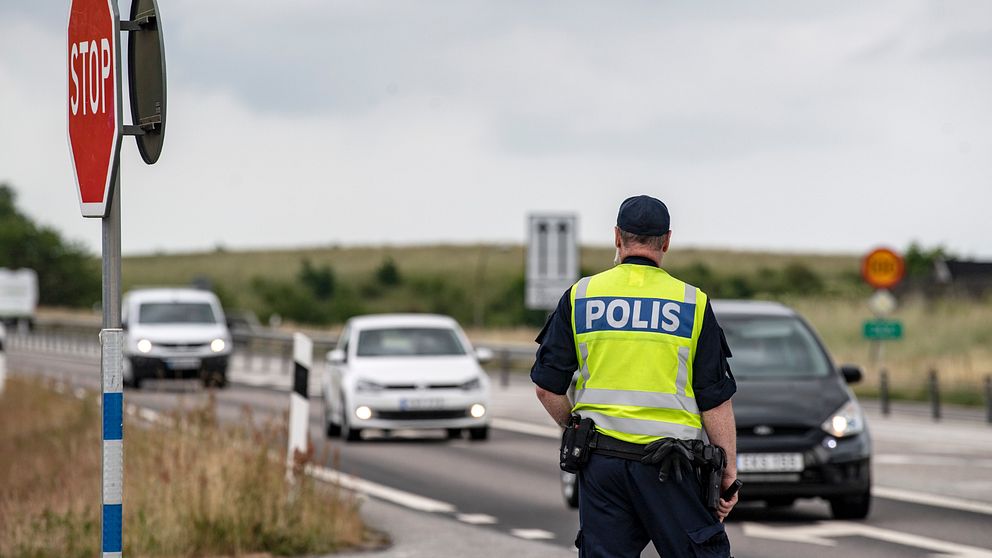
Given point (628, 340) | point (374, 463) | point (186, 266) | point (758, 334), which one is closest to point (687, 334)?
point (628, 340)

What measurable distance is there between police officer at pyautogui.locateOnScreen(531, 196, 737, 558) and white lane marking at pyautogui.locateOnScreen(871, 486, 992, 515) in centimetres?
797

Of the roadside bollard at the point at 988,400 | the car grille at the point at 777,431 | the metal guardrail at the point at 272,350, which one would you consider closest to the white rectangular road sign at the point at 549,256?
the metal guardrail at the point at 272,350

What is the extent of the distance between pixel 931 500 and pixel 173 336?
2071 cm

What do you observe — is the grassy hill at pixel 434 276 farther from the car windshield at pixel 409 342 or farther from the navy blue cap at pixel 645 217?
the navy blue cap at pixel 645 217

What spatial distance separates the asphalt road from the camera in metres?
11.8

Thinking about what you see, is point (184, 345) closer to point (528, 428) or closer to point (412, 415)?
point (528, 428)

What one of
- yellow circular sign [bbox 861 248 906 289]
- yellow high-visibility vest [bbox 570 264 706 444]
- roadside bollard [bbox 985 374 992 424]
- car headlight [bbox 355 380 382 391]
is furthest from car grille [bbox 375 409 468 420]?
yellow high-visibility vest [bbox 570 264 706 444]

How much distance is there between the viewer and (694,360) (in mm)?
6227

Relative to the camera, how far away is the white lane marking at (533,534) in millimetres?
11852

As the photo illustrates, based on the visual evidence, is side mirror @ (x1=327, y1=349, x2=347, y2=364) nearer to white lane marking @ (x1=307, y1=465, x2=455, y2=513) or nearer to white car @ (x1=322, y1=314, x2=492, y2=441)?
white car @ (x1=322, y1=314, x2=492, y2=441)

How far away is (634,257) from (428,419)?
14585 millimetres

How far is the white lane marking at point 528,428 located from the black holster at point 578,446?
1631cm

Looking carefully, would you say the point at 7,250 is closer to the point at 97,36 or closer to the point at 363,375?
the point at 363,375

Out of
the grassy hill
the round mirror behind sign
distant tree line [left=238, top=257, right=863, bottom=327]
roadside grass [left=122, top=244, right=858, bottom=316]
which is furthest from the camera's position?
roadside grass [left=122, top=244, right=858, bottom=316]
